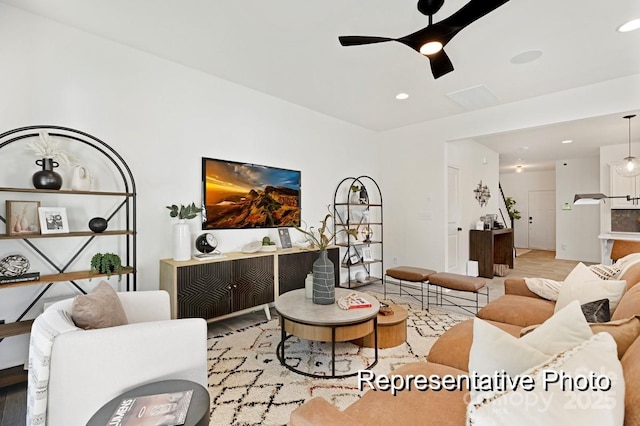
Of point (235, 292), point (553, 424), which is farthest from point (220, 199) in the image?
point (553, 424)

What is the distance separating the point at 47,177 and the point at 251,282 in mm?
2015

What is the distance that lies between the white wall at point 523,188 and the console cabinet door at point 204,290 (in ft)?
34.9

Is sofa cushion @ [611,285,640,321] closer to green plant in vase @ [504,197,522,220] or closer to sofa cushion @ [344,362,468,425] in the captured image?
sofa cushion @ [344,362,468,425]

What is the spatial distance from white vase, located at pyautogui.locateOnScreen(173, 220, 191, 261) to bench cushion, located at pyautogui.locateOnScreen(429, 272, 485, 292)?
2.92 meters

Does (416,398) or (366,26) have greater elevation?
(366,26)

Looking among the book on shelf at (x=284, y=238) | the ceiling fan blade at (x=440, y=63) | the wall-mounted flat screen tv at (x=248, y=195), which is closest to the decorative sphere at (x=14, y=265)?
the wall-mounted flat screen tv at (x=248, y=195)

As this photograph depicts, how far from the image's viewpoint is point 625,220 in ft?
20.9

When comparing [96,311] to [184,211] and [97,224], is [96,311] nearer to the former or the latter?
[97,224]

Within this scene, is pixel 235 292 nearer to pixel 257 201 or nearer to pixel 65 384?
pixel 257 201

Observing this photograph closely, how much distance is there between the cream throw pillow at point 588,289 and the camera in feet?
6.40

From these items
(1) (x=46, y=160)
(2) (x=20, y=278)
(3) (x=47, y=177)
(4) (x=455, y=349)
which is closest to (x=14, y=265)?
(2) (x=20, y=278)

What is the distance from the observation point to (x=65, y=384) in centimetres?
137

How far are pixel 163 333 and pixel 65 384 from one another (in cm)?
42

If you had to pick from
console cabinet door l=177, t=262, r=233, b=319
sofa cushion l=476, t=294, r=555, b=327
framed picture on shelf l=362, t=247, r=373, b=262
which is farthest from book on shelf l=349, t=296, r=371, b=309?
framed picture on shelf l=362, t=247, r=373, b=262
